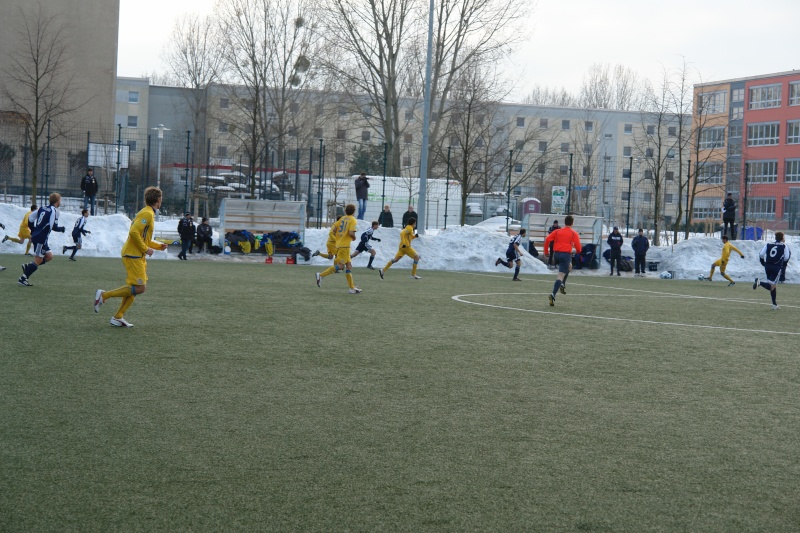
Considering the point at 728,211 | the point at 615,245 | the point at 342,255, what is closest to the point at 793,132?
the point at 728,211

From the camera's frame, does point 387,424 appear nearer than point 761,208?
Yes

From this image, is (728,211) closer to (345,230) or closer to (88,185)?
(345,230)

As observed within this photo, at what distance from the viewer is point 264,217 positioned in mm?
33875

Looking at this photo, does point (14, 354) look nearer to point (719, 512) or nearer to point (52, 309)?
point (52, 309)

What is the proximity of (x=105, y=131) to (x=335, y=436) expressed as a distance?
3518cm

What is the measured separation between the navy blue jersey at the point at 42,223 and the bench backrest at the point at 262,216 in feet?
50.2

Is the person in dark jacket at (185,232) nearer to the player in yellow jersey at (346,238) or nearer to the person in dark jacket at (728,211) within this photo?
the player in yellow jersey at (346,238)

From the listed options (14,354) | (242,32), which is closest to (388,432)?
(14,354)

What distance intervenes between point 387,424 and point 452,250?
27.3 metres

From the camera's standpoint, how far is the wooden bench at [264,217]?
33344 millimetres

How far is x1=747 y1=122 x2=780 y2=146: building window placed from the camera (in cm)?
8056

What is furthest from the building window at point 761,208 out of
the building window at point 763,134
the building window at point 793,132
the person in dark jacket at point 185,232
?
the person in dark jacket at point 185,232

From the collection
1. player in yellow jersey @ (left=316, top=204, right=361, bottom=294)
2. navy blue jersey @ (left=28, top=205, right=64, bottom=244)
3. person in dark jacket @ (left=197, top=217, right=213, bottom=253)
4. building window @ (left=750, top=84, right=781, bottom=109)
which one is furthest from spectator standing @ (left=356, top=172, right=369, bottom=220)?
building window @ (left=750, top=84, right=781, bottom=109)

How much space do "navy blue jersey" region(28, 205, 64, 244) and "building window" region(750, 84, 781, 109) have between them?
7581 centimetres
